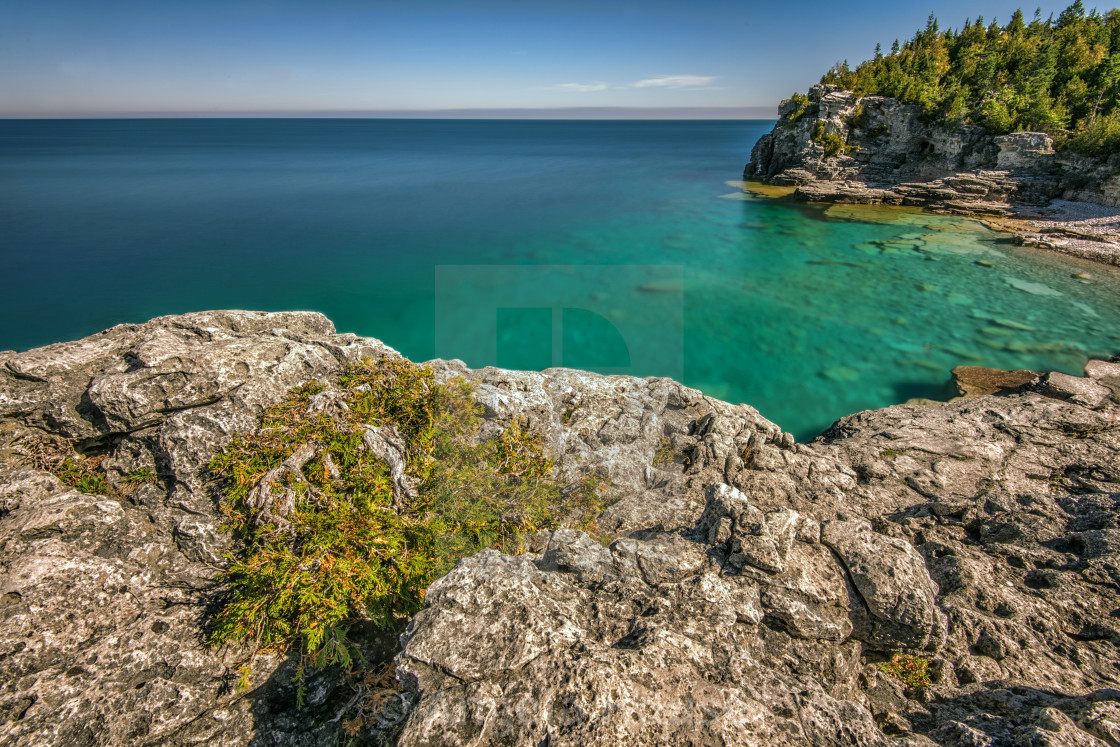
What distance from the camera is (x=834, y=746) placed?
8.59ft

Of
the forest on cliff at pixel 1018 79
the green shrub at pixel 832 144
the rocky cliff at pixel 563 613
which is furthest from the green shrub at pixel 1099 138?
the rocky cliff at pixel 563 613

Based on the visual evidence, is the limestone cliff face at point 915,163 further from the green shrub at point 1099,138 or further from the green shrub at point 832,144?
the green shrub at point 1099,138

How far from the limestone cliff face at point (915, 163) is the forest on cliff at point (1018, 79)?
4.21ft

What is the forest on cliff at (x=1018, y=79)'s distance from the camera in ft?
112

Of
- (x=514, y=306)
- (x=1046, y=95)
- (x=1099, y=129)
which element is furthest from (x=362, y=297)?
(x=1046, y=95)

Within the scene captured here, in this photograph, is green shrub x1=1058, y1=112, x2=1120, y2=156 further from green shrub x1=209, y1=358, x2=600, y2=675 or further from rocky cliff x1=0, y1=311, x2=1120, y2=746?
green shrub x1=209, y1=358, x2=600, y2=675

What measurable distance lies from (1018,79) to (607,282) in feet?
142

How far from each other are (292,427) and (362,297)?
2064 centimetres

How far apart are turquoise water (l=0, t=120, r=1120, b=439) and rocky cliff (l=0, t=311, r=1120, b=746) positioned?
10623 millimetres

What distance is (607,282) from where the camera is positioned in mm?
24578

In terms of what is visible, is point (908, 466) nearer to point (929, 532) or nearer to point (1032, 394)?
point (929, 532)

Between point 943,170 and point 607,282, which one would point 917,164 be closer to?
point 943,170

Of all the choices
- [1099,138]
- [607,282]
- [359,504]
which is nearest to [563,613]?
[359,504]

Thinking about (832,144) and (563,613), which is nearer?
(563,613)
